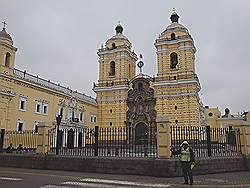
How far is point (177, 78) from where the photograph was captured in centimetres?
3694

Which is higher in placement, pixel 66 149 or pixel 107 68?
pixel 107 68

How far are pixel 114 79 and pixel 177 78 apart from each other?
945cm

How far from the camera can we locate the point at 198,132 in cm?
1466

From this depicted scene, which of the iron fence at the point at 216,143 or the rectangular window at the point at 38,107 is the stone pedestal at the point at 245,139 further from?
the rectangular window at the point at 38,107

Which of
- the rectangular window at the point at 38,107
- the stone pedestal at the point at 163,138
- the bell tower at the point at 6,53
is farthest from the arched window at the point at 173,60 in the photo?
the stone pedestal at the point at 163,138

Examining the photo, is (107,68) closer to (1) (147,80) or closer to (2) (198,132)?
(1) (147,80)

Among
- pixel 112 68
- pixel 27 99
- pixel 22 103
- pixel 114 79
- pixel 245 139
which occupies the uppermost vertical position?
pixel 112 68

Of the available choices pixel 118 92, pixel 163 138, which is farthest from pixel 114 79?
pixel 163 138

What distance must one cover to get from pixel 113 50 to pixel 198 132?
1147 inches

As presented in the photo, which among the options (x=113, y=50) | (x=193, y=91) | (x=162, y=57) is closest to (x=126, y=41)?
(x=113, y=50)

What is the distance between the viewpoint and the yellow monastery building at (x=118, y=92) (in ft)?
98.1

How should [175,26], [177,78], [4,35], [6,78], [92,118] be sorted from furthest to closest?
[92,118], [175,26], [177,78], [4,35], [6,78]

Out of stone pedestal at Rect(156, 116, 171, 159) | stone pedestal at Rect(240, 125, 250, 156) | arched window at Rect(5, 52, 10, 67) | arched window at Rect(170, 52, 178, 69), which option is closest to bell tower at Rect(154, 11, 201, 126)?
arched window at Rect(170, 52, 178, 69)

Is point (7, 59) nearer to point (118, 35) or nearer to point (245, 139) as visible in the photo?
point (118, 35)
